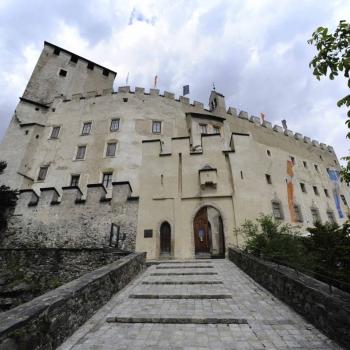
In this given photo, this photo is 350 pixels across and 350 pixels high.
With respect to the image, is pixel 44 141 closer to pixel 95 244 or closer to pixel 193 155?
pixel 95 244

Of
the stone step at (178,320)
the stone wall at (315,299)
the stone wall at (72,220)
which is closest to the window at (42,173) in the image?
the stone wall at (72,220)

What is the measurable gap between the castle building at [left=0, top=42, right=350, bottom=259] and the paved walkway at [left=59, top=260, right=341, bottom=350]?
292 inches

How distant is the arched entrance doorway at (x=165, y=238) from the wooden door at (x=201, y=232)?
5.60 ft

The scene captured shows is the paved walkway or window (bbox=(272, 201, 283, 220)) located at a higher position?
window (bbox=(272, 201, 283, 220))

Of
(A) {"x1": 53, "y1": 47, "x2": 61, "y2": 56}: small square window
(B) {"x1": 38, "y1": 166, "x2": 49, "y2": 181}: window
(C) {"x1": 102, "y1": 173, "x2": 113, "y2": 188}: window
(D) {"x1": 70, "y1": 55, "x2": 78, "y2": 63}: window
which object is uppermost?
(A) {"x1": 53, "y1": 47, "x2": 61, "y2": 56}: small square window

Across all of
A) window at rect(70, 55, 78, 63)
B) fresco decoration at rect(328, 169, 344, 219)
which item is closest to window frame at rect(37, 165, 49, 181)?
window at rect(70, 55, 78, 63)

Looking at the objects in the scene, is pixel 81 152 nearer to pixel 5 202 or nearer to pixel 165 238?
pixel 5 202

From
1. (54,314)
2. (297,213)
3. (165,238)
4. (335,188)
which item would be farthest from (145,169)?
(335,188)

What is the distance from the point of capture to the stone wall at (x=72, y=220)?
13.9m

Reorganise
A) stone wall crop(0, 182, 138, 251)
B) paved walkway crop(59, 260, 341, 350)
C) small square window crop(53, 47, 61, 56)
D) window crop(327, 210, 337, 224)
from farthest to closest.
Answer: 1. small square window crop(53, 47, 61, 56)
2. window crop(327, 210, 337, 224)
3. stone wall crop(0, 182, 138, 251)
4. paved walkway crop(59, 260, 341, 350)

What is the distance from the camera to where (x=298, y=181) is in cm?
2389

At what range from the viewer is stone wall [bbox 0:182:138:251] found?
13.9 metres

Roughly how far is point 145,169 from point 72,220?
606 cm

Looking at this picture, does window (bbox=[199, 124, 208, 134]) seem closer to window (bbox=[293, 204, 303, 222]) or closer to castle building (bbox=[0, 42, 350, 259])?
castle building (bbox=[0, 42, 350, 259])
